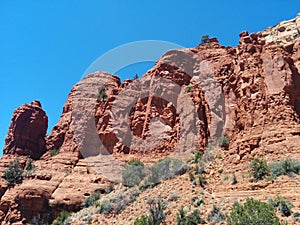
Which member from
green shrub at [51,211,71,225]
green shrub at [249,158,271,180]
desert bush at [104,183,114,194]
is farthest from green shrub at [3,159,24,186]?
green shrub at [249,158,271,180]

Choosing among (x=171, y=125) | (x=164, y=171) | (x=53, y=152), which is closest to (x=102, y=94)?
(x=53, y=152)

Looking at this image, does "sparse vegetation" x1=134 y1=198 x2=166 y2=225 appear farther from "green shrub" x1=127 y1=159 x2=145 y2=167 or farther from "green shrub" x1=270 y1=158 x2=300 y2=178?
"green shrub" x1=127 y1=159 x2=145 y2=167

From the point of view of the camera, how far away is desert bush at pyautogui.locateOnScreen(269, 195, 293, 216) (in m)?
20.6

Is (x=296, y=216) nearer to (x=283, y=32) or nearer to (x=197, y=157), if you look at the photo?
(x=197, y=157)

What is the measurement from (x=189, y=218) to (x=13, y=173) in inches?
1062

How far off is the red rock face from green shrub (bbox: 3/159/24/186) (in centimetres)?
401

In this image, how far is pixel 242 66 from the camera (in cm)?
3328

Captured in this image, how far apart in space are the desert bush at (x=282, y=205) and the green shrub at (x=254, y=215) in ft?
5.65

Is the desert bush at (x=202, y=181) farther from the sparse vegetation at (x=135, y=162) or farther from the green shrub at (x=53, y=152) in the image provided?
the green shrub at (x=53, y=152)

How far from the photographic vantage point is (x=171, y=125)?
41.6 m

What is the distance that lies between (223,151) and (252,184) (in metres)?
7.90

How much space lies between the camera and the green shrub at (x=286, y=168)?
23.7 meters

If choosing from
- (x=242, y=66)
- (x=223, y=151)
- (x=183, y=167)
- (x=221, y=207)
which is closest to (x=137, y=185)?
(x=183, y=167)

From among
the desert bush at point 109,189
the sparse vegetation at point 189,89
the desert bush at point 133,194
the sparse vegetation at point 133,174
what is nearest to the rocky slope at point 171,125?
the sparse vegetation at point 189,89
